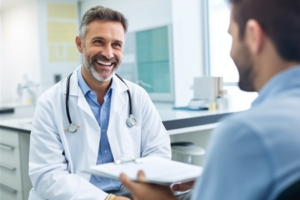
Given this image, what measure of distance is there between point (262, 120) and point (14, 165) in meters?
1.97

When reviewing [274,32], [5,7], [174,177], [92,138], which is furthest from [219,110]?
[5,7]

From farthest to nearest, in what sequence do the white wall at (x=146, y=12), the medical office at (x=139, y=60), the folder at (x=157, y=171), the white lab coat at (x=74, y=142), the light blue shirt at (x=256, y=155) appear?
the white wall at (x=146, y=12)
the medical office at (x=139, y=60)
the white lab coat at (x=74, y=142)
the folder at (x=157, y=171)
the light blue shirt at (x=256, y=155)

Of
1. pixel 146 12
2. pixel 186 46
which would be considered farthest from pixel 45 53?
pixel 186 46

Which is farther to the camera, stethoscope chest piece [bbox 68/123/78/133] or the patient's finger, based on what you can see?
stethoscope chest piece [bbox 68/123/78/133]

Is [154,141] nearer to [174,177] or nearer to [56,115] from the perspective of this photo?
[56,115]

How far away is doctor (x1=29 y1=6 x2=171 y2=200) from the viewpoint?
1461mm

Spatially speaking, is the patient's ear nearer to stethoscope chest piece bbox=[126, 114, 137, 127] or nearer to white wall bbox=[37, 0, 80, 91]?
stethoscope chest piece bbox=[126, 114, 137, 127]

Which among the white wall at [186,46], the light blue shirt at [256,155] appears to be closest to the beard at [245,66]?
the light blue shirt at [256,155]

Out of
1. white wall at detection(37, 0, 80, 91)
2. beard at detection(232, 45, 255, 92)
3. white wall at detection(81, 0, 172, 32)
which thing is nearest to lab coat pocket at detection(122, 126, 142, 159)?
beard at detection(232, 45, 255, 92)

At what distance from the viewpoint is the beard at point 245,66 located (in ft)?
2.17

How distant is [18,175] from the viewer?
217cm

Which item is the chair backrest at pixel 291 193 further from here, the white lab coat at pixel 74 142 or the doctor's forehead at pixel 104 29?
the doctor's forehead at pixel 104 29

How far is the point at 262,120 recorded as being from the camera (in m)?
0.53

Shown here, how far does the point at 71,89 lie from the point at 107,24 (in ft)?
1.07
